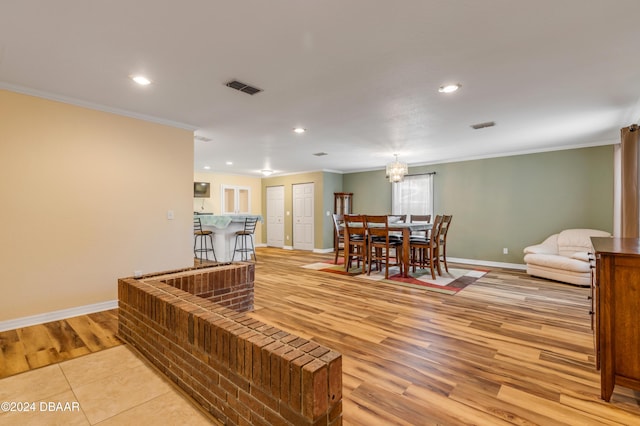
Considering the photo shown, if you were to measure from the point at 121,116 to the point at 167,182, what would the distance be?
93cm

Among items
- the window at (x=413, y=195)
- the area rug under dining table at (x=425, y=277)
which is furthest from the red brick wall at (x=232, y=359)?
the window at (x=413, y=195)

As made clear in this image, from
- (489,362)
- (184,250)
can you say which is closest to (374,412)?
(489,362)

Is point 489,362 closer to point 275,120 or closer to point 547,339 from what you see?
point 547,339

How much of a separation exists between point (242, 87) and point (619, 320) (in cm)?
337

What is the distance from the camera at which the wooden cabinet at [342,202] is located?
28.3 ft

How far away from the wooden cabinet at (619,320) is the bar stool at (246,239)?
5.98m

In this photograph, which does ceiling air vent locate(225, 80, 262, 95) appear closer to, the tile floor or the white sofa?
the tile floor

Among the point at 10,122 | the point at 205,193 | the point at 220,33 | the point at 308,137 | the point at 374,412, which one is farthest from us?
the point at 205,193

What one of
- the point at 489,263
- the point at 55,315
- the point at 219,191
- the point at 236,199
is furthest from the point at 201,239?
the point at 489,263

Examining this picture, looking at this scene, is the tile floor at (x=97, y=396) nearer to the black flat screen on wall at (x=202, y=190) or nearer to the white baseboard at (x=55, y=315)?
the white baseboard at (x=55, y=315)

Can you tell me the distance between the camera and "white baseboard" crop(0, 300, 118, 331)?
2.82 meters

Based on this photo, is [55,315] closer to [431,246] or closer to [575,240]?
[431,246]

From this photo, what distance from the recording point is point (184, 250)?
4.14m

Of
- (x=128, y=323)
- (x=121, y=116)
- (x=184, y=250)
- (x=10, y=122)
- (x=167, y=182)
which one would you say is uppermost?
(x=121, y=116)
